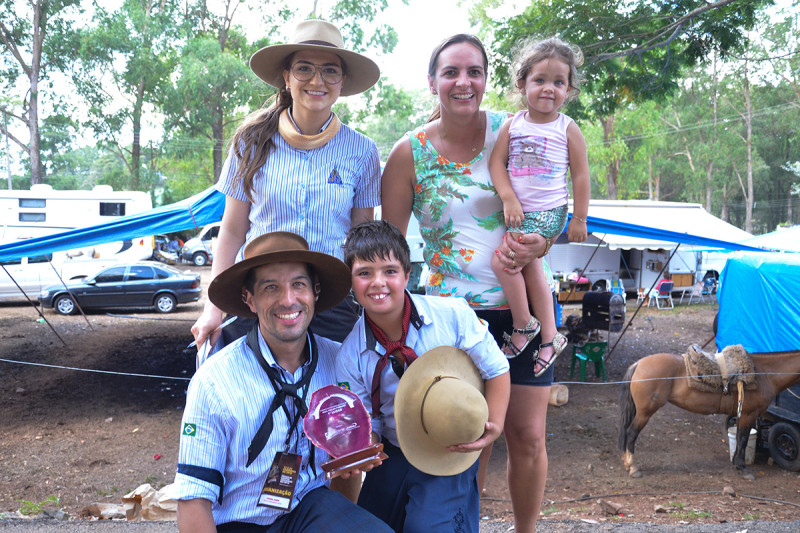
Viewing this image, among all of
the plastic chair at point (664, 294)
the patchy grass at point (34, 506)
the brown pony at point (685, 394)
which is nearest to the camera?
the patchy grass at point (34, 506)

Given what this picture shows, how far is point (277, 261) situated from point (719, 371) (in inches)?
233

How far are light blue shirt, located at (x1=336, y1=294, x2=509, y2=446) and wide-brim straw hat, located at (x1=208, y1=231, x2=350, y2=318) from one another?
0.16m

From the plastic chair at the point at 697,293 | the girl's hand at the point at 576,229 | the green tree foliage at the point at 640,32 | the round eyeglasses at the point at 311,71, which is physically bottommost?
the plastic chair at the point at 697,293

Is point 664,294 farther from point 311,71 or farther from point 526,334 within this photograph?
point 311,71

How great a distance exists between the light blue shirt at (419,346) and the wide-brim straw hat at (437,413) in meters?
0.09

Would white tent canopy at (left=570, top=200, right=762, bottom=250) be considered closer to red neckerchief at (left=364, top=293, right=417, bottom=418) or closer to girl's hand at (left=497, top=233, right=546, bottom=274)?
girl's hand at (left=497, top=233, right=546, bottom=274)

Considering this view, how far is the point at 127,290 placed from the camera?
13.6m

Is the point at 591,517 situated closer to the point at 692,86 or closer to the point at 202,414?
the point at 202,414

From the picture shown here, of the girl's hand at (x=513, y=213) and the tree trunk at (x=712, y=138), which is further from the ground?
the tree trunk at (x=712, y=138)

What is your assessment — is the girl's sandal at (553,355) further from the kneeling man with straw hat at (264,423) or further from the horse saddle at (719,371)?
the horse saddle at (719,371)

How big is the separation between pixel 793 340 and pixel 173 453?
22.6 feet

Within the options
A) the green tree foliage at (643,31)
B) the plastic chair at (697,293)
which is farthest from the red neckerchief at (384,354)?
the plastic chair at (697,293)

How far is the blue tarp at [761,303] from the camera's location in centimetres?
683

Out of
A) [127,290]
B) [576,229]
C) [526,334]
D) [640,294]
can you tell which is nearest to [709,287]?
Result: [640,294]
